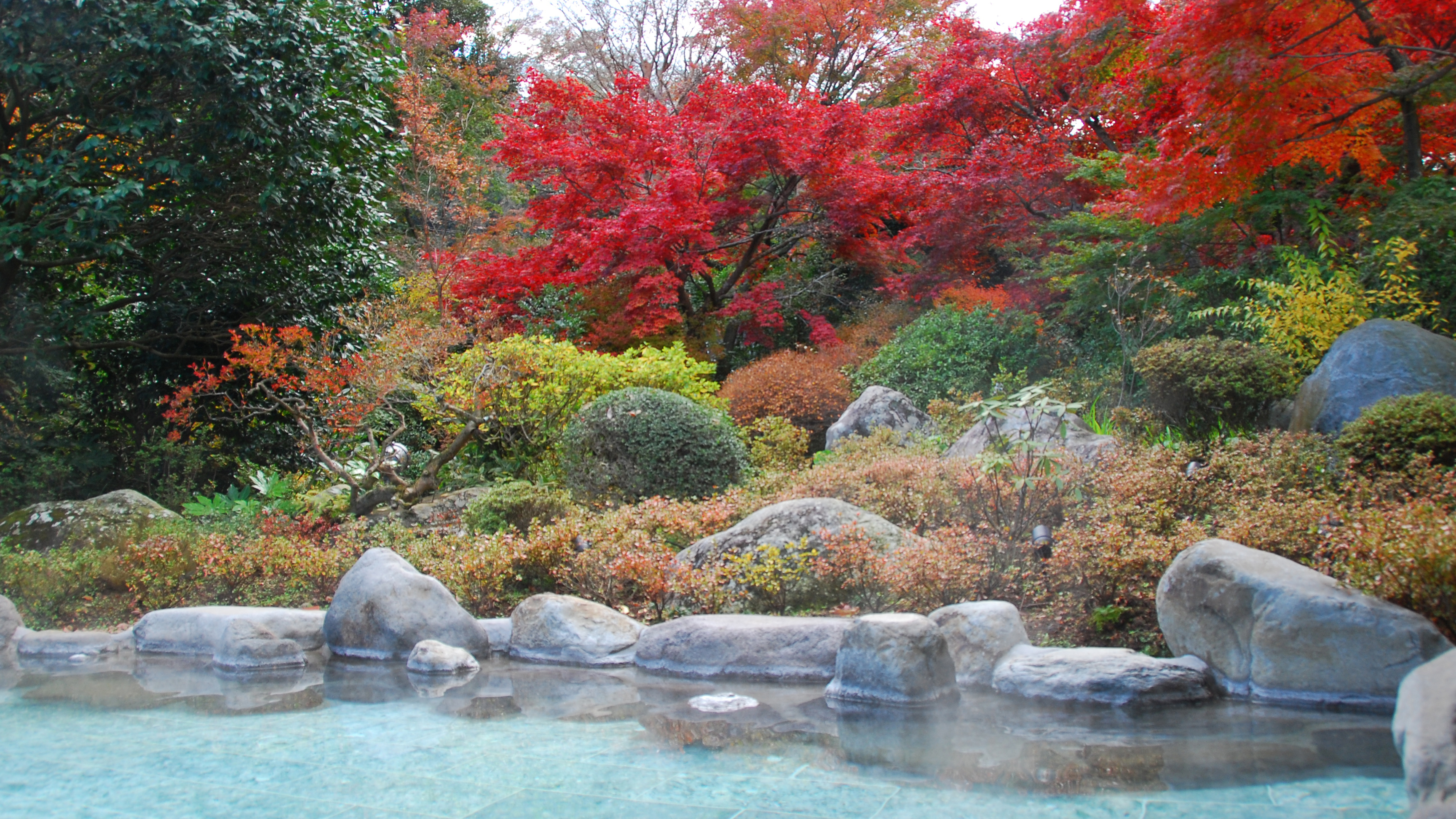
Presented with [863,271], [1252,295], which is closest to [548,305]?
[863,271]

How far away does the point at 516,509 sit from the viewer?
7.75m

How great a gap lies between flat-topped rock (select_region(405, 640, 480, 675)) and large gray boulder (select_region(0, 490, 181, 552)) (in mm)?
3892

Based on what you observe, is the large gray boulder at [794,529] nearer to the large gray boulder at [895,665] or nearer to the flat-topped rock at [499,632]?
the flat-topped rock at [499,632]

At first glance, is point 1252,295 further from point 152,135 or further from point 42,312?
point 42,312

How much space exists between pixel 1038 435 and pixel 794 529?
3.13 metres

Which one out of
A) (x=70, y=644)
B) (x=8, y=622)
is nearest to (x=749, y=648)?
(x=70, y=644)

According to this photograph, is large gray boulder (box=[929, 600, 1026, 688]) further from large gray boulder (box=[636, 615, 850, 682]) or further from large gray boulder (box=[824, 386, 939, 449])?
large gray boulder (box=[824, 386, 939, 449])

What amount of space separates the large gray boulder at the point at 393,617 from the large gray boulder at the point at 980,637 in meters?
3.00

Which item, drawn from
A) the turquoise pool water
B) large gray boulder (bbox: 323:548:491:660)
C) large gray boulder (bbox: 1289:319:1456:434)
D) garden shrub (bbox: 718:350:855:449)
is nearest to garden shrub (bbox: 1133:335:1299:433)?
large gray boulder (bbox: 1289:319:1456:434)

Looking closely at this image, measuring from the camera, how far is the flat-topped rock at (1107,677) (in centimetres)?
410

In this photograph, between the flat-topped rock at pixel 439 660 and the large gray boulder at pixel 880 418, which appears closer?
the flat-topped rock at pixel 439 660

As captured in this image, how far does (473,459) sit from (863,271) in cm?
740

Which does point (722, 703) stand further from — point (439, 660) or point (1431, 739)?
point (1431, 739)

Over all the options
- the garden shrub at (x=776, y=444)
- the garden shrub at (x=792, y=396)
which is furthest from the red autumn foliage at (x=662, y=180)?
the garden shrub at (x=776, y=444)
